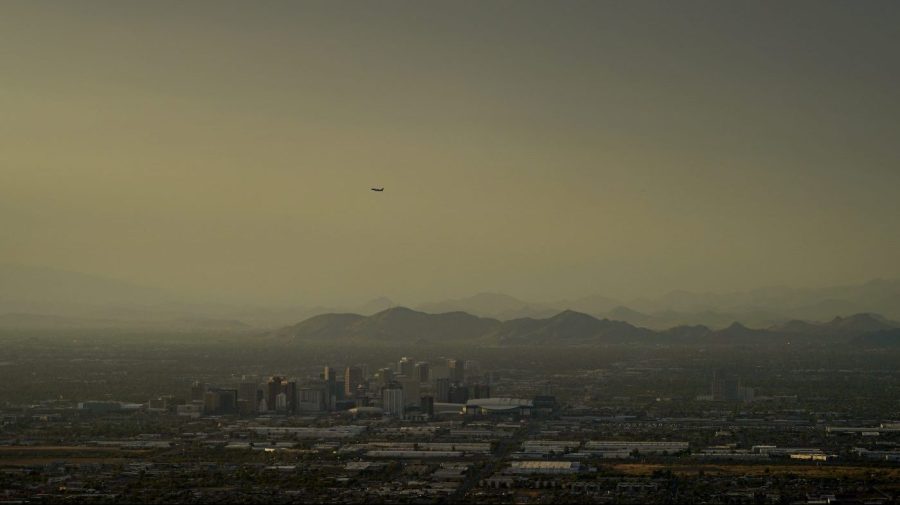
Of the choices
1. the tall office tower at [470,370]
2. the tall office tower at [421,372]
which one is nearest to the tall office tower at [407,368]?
the tall office tower at [421,372]

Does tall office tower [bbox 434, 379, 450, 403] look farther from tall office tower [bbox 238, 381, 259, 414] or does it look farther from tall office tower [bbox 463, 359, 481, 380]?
tall office tower [bbox 463, 359, 481, 380]

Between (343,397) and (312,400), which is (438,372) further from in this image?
(312,400)

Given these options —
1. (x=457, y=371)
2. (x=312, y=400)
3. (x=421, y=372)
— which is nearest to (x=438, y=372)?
(x=457, y=371)

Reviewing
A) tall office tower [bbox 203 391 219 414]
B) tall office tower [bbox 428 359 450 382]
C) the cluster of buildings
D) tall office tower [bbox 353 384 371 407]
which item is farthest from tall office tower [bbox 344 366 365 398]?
tall office tower [bbox 203 391 219 414]

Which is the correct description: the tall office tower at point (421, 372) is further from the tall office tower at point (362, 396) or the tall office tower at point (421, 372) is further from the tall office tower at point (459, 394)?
the tall office tower at point (459, 394)

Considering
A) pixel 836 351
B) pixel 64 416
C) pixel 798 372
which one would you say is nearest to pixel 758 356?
pixel 836 351

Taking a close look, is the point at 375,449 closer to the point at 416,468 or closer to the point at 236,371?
the point at 416,468
